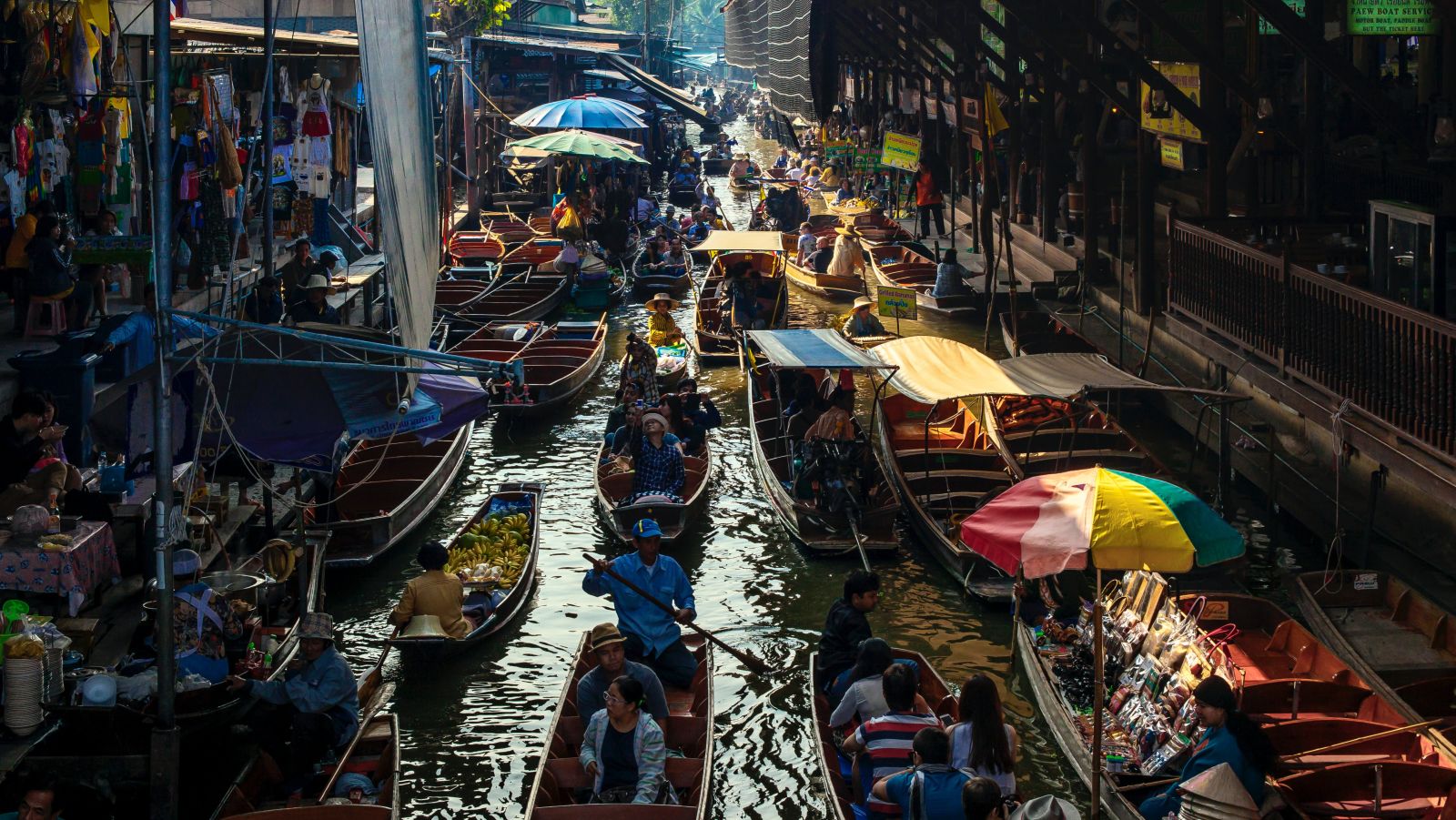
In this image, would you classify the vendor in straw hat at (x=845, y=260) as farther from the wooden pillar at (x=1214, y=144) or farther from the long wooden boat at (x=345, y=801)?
the long wooden boat at (x=345, y=801)

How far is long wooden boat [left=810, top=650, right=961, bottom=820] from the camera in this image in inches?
325

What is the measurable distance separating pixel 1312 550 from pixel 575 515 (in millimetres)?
7417

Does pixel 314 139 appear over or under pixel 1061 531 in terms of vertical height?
over

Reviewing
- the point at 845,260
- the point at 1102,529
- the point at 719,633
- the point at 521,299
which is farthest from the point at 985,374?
the point at 845,260

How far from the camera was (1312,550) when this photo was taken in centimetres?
A: 1376

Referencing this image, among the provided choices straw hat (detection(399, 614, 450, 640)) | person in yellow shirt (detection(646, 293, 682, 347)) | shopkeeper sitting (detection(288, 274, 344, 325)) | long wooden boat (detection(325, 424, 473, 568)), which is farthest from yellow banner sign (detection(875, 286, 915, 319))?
straw hat (detection(399, 614, 450, 640))

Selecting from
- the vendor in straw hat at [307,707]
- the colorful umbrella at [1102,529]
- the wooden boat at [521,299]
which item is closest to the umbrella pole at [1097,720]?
the colorful umbrella at [1102,529]

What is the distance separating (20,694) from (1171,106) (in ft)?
44.4

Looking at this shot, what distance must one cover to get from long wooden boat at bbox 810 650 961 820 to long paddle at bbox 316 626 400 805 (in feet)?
9.38

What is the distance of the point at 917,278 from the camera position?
27234 millimetres

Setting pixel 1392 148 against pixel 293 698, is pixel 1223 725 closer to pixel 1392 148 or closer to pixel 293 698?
pixel 293 698

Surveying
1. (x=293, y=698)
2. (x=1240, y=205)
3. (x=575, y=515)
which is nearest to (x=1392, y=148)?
(x=1240, y=205)

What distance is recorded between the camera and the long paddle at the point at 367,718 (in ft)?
28.5

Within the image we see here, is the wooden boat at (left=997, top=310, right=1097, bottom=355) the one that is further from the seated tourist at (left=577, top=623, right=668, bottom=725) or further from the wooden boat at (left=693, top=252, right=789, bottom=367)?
the seated tourist at (left=577, top=623, right=668, bottom=725)
